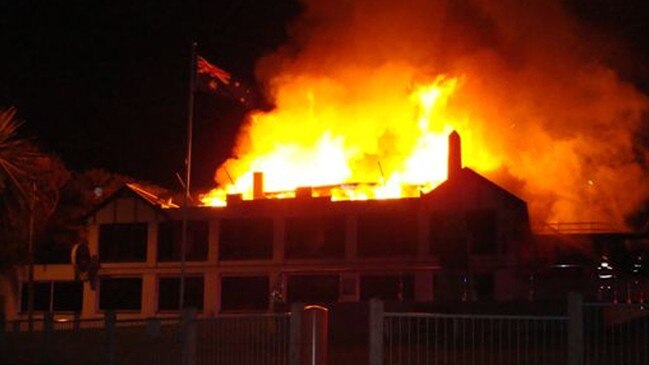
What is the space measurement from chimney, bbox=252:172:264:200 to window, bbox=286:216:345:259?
10.9ft

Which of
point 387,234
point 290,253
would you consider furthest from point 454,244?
point 290,253

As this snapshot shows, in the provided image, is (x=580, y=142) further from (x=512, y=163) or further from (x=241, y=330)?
(x=241, y=330)

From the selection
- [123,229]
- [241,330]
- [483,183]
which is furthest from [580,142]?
[241,330]

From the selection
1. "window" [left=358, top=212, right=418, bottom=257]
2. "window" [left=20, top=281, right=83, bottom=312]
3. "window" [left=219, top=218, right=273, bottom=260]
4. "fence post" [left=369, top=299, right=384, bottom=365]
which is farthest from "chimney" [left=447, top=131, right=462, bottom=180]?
"fence post" [left=369, top=299, right=384, bottom=365]

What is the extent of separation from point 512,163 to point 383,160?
24.2 feet

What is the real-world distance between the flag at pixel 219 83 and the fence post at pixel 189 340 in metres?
19.7

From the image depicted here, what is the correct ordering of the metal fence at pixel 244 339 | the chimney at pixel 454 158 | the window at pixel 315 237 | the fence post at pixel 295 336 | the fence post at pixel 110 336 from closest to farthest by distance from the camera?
the fence post at pixel 295 336 < the metal fence at pixel 244 339 < the fence post at pixel 110 336 < the chimney at pixel 454 158 < the window at pixel 315 237

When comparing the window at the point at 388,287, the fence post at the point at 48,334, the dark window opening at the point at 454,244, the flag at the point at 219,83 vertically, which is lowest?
the fence post at the point at 48,334

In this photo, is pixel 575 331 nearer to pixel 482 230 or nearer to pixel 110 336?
pixel 110 336

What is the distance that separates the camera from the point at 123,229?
4862 centimetres

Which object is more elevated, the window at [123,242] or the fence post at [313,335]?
the window at [123,242]

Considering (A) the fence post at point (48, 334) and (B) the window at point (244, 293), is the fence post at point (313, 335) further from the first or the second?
(B) the window at point (244, 293)

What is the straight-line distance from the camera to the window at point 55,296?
4875 centimetres

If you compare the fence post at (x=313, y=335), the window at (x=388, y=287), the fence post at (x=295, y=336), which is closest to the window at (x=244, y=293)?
the window at (x=388, y=287)
